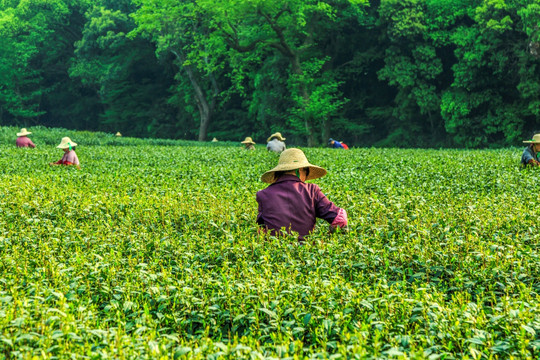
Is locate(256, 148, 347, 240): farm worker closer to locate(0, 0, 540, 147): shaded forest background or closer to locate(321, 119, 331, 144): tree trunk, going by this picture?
locate(0, 0, 540, 147): shaded forest background

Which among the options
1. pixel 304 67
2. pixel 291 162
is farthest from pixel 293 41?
pixel 291 162

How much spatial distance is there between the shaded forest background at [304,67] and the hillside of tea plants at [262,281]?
24936 millimetres

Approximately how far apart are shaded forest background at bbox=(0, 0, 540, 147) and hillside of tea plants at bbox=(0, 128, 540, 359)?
24936 mm

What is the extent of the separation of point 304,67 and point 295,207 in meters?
33.8

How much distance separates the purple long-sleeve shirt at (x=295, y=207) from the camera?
6.32 metres

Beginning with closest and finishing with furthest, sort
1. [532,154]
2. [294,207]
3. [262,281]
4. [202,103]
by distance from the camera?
[262,281] < [294,207] < [532,154] < [202,103]

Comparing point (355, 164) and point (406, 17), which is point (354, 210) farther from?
point (406, 17)

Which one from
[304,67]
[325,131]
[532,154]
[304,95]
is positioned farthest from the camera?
[325,131]

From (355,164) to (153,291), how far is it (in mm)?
11638

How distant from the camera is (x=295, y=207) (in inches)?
249

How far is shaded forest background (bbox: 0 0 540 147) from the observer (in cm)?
3200

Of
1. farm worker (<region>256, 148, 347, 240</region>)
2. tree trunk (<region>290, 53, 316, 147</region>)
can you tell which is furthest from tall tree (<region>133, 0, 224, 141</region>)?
farm worker (<region>256, 148, 347, 240</region>)

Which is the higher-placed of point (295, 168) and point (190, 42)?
point (190, 42)

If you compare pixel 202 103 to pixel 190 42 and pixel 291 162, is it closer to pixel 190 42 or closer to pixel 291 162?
pixel 190 42
